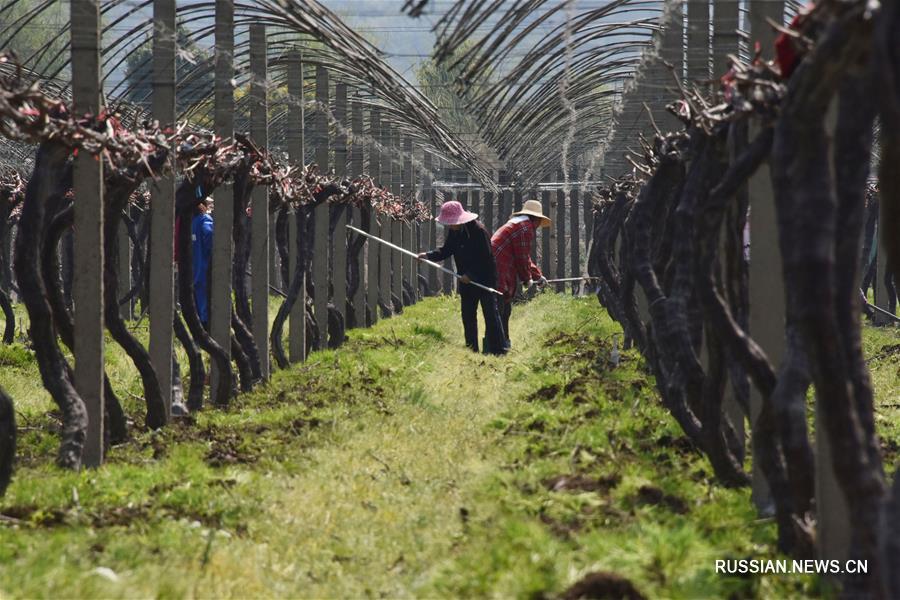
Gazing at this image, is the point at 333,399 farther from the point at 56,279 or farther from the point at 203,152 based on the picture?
the point at 56,279

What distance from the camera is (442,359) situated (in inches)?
635

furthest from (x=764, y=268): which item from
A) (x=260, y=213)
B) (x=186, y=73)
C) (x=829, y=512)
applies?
(x=186, y=73)

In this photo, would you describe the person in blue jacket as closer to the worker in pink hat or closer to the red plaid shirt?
the worker in pink hat

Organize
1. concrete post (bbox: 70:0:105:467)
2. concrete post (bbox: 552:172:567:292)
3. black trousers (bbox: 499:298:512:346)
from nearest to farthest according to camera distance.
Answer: concrete post (bbox: 70:0:105:467) → black trousers (bbox: 499:298:512:346) → concrete post (bbox: 552:172:567:292)

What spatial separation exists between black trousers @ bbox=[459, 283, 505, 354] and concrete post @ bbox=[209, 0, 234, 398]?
4917 mm

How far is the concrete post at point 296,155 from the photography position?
15.3 meters

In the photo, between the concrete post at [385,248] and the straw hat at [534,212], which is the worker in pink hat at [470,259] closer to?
the straw hat at [534,212]

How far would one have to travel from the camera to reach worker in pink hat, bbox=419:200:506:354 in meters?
17.1

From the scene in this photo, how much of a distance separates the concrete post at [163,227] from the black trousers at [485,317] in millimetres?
6746

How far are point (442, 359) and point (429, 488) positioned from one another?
27.0ft

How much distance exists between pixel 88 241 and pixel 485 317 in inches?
343

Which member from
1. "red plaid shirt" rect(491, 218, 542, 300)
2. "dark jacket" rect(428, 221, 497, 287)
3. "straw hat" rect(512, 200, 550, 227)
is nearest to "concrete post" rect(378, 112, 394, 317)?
"straw hat" rect(512, 200, 550, 227)

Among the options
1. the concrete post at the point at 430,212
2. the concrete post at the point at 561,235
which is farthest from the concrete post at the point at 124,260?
the concrete post at the point at 561,235

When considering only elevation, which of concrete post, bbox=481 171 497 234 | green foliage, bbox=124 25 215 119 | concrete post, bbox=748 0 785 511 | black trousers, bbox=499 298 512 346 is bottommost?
black trousers, bbox=499 298 512 346
